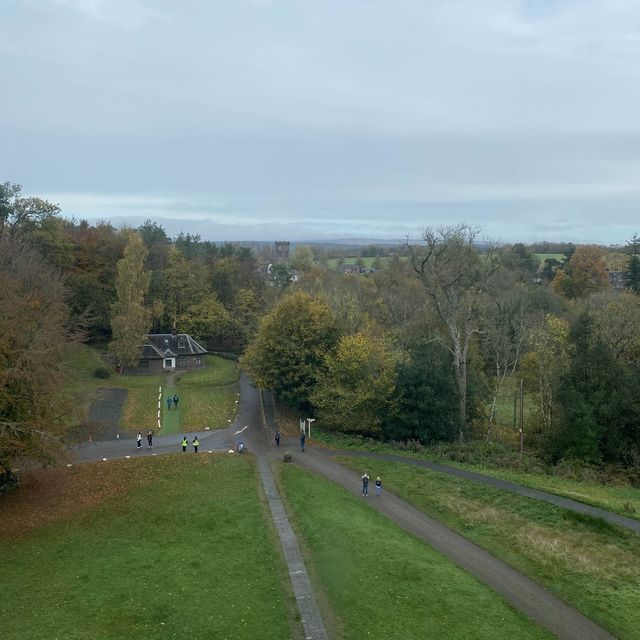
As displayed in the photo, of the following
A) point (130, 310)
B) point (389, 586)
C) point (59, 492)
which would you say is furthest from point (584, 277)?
point (59, 492)

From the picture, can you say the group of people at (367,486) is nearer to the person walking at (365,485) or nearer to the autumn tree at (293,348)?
the person walking at (365,485)

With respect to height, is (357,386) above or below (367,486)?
above

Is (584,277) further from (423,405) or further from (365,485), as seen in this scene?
(365,485)

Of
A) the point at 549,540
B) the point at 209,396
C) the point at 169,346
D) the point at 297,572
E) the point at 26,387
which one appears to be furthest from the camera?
the point at 169,346

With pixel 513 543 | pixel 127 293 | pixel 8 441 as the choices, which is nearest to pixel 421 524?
pixel 513 543

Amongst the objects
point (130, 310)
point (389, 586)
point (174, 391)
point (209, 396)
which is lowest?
point (389, 586)

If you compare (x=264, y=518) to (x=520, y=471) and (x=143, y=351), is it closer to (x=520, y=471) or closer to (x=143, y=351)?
(x=520, y=471)

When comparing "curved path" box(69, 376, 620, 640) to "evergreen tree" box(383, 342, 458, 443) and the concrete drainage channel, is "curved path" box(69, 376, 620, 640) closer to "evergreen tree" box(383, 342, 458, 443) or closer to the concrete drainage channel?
the concrete drainage channel
